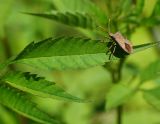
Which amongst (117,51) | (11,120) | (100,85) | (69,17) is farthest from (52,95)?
(100,85)

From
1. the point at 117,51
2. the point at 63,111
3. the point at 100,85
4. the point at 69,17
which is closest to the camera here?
the point at 117,51

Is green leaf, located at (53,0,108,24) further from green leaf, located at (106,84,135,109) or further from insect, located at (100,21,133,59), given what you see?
green leaf, located at (106,84,135,109)

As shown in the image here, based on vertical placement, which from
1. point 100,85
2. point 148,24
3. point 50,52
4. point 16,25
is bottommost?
point 100,85

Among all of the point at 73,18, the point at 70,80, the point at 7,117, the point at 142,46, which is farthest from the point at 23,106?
the point at 70,80

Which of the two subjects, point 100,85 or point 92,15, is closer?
point 92,15

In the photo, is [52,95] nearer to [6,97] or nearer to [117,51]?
[6,97]

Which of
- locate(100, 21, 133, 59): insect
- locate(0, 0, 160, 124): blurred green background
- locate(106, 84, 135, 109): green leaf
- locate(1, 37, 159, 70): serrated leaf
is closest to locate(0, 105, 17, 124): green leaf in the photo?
locate(0, 0, 160, 124): blurred green background
